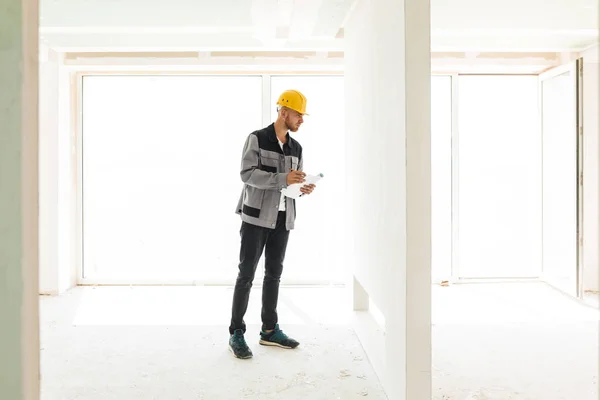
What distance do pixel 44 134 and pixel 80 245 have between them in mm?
1111

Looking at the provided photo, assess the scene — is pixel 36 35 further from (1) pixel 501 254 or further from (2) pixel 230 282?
(1) pixel 501 254

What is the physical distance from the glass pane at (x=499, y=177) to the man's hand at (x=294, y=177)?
2.73 metres

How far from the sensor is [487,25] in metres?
4.11

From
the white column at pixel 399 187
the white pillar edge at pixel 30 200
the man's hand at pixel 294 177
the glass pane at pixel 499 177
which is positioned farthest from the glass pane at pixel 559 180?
the white pillar edge at pixel 30 200

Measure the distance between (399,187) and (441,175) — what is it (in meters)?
2.99

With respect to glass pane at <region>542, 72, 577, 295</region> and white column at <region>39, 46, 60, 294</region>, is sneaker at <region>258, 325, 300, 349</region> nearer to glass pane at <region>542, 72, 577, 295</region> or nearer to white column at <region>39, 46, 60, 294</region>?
white column at <region>39, 46, 60, 294</region>

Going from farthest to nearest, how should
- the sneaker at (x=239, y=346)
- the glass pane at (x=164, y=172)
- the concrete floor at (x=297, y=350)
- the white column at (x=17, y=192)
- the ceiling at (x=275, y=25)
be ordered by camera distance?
the glass pane at (x=164, y=172) < the ceiling at (x=275, y=25) < the sneaker at (x=239, y=346) < the concrete floor at (x=297, y=350) < the white column at (x=17, y=192)

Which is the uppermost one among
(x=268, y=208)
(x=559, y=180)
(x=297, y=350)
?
(x=559, y=180)

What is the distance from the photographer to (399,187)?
2.38 m

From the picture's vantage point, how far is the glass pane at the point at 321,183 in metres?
5.13

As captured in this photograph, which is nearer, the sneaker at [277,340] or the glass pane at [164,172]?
the sneaker at [277,340]

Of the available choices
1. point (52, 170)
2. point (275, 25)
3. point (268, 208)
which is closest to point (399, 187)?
point (268, 208)

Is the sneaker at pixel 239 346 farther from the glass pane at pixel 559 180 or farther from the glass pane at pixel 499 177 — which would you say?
the glass pane at pixel 559 180

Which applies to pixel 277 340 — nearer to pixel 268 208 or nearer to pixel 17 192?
pixel 268 208
